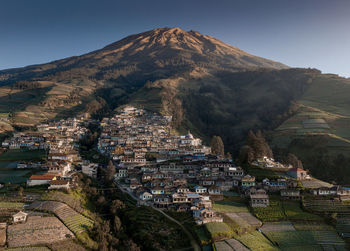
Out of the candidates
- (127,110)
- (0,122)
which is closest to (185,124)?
(127,110)

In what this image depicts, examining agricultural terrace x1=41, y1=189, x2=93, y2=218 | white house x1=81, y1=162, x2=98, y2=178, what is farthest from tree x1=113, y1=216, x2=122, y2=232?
white house x1=81, y1=162, x2=98, y2=178

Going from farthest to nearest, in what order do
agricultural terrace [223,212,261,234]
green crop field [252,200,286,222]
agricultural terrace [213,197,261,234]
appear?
green crop field [252,200,286,222], agricultural terrace [213,197,261,234], agricultural terrace [223,212,261,234]

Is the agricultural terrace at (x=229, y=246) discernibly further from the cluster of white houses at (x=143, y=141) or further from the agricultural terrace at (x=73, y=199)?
the cluster of white houses at (x=143, y=141)

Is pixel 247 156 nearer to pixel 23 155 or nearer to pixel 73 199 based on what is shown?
pixel 73 199

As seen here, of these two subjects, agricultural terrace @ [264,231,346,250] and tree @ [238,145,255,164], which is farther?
tree @ [238,145,255,164]

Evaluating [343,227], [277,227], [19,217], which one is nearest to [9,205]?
[19,217]

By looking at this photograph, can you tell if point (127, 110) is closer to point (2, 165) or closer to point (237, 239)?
point (2, 165)

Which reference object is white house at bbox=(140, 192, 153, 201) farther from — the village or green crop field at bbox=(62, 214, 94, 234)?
green crop field at bbox=(62, 214, 94, 234)
